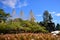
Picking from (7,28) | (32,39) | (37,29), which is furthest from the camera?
(37,29)

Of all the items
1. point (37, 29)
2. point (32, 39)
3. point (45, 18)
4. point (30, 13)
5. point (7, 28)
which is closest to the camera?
point (32, 39)

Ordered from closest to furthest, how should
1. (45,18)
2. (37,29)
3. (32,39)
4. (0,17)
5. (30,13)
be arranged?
(32,39)
(37,29)
(30,13)
(0,17)
(45,18)

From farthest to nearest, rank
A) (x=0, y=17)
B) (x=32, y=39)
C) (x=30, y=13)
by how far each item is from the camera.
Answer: (x=0, y=17), (x=30, y=13), (x=32, y=39)

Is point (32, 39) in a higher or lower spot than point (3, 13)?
lower

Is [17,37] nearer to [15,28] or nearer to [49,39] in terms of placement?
[49,39]

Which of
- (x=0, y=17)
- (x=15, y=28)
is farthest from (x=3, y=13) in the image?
(x=15, y=28)

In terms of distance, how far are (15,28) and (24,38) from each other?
1512cm

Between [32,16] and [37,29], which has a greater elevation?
[32,16]

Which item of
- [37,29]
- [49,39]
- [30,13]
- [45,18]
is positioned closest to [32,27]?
[37,29]

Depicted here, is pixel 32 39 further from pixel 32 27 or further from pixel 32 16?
pixel 32 16

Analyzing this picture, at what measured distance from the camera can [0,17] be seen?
30016 mm

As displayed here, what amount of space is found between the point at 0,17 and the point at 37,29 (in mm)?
7800

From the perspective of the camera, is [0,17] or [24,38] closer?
[24,38]

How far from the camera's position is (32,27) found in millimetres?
24922
